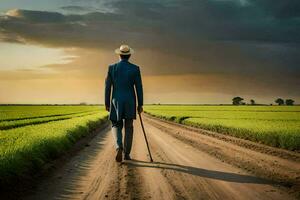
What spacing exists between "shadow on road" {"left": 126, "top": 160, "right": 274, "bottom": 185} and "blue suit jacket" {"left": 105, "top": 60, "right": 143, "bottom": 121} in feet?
4.81

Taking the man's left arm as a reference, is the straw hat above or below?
above

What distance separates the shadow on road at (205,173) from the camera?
8.85 m

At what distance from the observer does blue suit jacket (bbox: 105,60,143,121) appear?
1209 centimetres

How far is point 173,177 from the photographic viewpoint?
9070 millimetres

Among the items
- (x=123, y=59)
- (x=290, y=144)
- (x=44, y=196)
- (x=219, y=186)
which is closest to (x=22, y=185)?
(x=44, y=196)


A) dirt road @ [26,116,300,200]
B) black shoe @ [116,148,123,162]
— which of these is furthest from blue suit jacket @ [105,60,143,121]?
dirt road @ [26,116,300,200]

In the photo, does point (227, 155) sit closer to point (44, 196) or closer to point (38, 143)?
point (38, 143)

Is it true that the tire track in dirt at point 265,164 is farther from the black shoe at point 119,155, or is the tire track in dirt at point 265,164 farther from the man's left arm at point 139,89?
the black shoe at point 119,155

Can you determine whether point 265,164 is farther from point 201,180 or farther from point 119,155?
point 119,155

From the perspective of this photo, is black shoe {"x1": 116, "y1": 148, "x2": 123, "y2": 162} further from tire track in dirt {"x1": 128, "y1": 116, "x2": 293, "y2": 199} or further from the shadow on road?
tire track in dirt {"x1": 128, "y1": 116, "x2": 293, "y2": 199}

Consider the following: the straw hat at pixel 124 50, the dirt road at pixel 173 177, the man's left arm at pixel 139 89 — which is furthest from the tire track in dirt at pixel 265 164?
the straw hat at pixel 124 50

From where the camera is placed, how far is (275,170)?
1042cm

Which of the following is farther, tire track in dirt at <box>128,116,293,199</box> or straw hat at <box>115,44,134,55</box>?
straw hat at <box>115,44,134,55</box>

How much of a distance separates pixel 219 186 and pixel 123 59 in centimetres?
539
